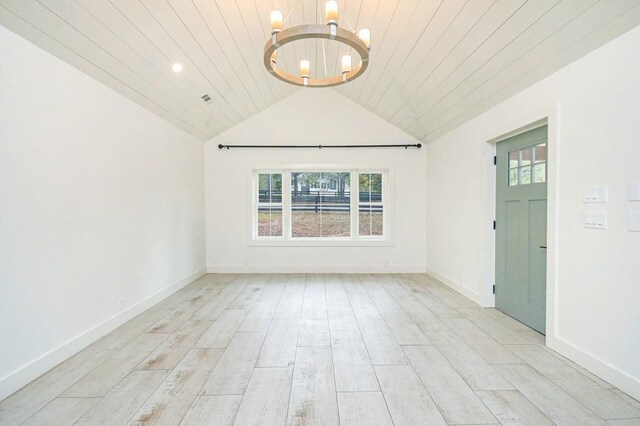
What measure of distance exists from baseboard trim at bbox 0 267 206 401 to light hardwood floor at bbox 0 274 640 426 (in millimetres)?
59

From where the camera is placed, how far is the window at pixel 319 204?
5773mm

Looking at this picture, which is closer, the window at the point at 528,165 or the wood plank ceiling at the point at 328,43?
the wood plank ceiling at the point at 328,43

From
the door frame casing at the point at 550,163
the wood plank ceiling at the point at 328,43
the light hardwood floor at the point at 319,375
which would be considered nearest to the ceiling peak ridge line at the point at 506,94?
the wood plank ceiling at the point at 328,43

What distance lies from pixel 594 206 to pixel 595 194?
86 millimetres

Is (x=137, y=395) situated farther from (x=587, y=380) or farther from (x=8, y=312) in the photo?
(x=587, y=380)

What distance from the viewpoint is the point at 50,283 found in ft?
7.80

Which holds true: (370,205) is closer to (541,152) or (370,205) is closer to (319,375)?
(541,152)

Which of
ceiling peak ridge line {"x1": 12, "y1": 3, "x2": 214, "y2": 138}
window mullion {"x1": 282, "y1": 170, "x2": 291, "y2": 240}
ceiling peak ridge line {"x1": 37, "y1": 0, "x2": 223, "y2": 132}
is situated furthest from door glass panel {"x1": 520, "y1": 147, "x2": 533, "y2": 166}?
ceiling peak ridge line {"x1": 12, "y1": 3, "x2": 214, "y2": 138}

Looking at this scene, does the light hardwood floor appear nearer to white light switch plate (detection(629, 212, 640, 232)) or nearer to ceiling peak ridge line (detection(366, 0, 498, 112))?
white light switch plate (detection(629, 212, 640, 232))

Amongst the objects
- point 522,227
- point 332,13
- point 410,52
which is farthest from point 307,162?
point 332,13

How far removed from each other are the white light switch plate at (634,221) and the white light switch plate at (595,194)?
0.66 ft

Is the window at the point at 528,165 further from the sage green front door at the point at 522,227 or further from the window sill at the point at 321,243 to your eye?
the window sill at the point at 321,243

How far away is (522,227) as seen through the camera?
129 inches

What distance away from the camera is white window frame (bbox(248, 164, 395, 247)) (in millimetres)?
5645
